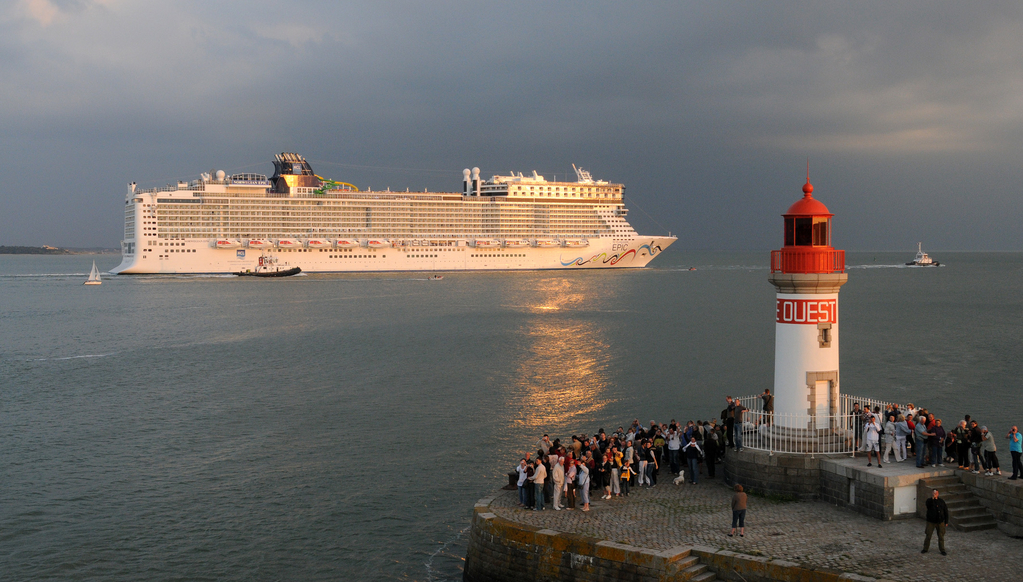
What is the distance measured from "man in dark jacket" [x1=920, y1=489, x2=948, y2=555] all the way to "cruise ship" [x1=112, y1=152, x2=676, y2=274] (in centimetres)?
8359

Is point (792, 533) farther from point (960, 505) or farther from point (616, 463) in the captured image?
point (616, 463)

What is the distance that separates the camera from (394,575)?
Result: 1148 centimetres

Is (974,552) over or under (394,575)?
over

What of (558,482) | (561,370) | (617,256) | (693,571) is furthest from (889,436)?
(617,256)

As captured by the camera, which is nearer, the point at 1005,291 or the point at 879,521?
the point at 879,521

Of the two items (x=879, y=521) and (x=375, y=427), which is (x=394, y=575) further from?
(x=375, y=427)

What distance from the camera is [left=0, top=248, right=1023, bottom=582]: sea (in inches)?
507

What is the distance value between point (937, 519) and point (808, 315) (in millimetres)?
3431

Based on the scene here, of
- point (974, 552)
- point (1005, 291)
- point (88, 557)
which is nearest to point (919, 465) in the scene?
point (974, 552)

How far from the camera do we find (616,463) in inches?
444

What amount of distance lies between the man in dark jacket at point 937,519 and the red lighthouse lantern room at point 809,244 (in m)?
3.63

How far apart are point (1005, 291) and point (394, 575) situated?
7885 centimetres

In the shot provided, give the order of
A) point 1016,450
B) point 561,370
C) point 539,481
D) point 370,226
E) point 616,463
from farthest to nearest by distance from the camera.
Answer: point 370,226, point 561,370, point 616,463, point 539,481, point 1016,450

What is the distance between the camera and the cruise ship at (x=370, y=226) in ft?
279
